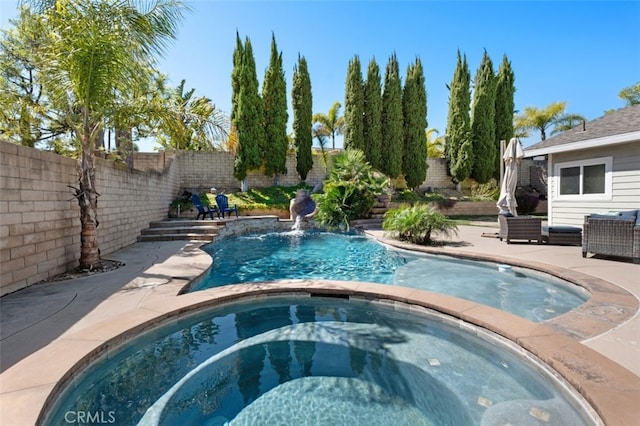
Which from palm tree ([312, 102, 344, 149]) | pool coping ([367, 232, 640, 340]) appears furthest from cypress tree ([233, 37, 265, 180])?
pool coping ([367, 232, 640, 340])

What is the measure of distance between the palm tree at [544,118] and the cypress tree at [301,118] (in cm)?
1836

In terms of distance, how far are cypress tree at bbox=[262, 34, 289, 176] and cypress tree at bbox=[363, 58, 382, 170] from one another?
5202 millimetres

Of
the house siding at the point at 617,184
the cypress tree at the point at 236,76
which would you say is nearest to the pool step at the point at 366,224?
the house siding at the point at 617,184

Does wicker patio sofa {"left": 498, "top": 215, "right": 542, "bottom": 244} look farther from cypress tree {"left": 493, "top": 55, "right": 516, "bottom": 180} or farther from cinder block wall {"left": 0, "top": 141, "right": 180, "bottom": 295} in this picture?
cypress tree {"left": 493, "top": 55, "right": 516, "bottom": 180}

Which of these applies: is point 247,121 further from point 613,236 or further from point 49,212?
point 613,236

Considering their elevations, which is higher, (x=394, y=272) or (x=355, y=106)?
(x=355, y=106)

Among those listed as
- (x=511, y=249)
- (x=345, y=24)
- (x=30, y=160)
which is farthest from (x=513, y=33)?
(x=30, y=160)

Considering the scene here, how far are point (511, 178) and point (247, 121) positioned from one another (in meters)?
13.2

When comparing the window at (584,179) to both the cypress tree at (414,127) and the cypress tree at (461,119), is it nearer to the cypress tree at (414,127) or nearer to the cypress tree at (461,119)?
the cypress tree at (414,127)

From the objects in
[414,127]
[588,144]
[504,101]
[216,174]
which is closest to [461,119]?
[414,127]

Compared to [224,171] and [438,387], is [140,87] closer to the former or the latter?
[438,387]

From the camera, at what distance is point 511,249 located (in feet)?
22.4

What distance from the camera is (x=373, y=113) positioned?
1856cm

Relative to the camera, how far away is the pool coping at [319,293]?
71.6 inches
